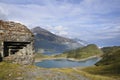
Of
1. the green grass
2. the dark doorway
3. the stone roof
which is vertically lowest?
the green grass

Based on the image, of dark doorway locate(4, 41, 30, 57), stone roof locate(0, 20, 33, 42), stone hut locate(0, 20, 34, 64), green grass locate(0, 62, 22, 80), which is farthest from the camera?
dark doorway locate(4, 41, 30, 57)

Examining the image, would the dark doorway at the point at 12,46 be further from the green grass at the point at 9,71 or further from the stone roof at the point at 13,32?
the green grass at the point at 9,71

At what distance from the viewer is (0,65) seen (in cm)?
3606

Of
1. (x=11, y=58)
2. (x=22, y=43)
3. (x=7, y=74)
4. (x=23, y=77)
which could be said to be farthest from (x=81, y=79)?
(x=22, y=43)

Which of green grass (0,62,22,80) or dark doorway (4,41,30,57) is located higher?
dark doorway (4,41,30,57)

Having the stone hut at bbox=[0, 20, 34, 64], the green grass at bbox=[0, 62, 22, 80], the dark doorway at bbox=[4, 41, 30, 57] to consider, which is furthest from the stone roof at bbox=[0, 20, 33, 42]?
the green grass at bbox=[0, 62, 22, 80]

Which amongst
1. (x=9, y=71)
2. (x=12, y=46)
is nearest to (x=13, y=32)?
(x=12, y=46)

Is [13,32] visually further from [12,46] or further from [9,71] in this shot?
[9,71]

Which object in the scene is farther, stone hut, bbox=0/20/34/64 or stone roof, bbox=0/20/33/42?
stone roof, bbox=0/20/33/42

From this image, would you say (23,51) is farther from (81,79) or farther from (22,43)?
(81,79)

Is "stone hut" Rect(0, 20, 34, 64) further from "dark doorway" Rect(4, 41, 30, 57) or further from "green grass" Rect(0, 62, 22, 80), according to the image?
"green grass" Rect(0, 62, 22, 80)

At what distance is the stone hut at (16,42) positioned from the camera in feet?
133

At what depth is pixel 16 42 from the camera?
4256 centimetres

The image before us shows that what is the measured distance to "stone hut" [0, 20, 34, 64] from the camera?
40688 millimetres
